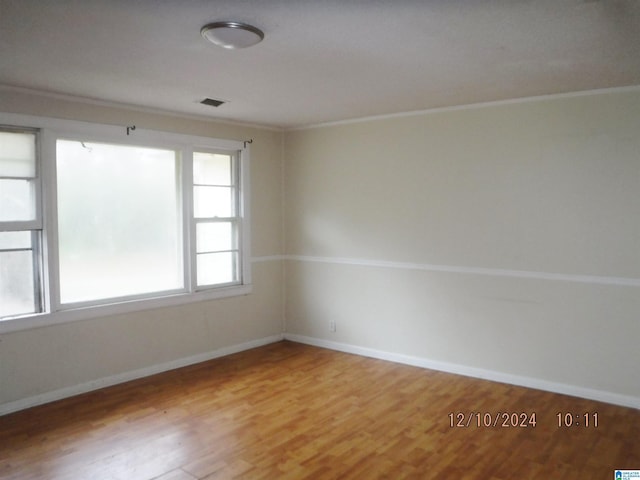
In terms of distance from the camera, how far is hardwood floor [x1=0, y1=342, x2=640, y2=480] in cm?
275

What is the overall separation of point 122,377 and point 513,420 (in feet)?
10.5

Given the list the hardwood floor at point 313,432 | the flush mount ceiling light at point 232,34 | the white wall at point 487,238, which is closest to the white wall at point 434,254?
the white wall at point 487,238

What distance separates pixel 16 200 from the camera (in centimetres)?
359

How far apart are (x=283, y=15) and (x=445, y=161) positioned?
8.44 ft

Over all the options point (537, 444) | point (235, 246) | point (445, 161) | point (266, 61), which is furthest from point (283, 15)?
point (235, 246)

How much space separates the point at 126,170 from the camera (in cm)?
425

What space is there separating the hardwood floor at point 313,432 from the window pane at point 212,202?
1.63 meters

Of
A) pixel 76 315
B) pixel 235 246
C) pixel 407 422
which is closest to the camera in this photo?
pixel 407 422

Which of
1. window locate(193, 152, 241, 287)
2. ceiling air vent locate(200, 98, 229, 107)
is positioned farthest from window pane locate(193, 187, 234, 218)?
ceiling air vent locate(200, 98, 229, 107)

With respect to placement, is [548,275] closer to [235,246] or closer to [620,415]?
[620,415]

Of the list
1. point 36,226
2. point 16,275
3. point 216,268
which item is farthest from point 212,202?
point 16,275

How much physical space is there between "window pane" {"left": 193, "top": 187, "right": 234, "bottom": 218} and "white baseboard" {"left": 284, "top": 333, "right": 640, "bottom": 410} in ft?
5.65

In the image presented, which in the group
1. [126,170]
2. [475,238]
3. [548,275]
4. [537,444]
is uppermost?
[126,170]

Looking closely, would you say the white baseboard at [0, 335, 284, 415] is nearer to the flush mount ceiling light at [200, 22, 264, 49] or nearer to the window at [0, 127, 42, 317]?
the window at [0, 127, 42, 317]
